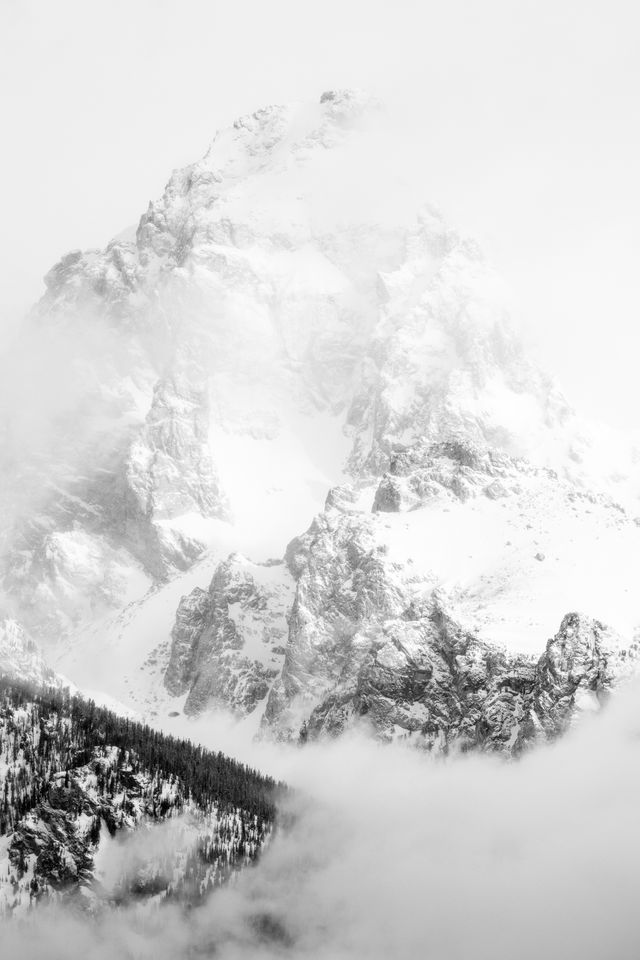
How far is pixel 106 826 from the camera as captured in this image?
613 ft

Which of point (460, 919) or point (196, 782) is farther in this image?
point (196, 782)

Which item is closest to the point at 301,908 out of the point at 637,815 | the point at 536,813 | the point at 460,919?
the point at 460,919

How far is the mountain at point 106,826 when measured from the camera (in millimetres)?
174250

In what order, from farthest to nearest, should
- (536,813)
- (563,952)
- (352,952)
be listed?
(536,813)
(352,952)
(563,952)

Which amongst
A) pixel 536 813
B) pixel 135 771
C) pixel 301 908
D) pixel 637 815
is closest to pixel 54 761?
pixel 135 771

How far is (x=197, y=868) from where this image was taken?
184875 millimetres

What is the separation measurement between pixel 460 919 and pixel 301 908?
26576 millimetres

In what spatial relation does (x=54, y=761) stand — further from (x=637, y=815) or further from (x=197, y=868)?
(x=637, y=815)

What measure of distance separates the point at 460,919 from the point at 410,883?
38.4 feet

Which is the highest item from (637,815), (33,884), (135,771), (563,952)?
(637,815)

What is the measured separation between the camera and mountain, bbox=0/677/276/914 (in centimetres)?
17425

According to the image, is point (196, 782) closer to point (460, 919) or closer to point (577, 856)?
point (460, 919)

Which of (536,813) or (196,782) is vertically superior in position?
(536,813)

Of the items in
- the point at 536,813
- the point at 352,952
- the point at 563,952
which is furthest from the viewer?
the point at 536,813
